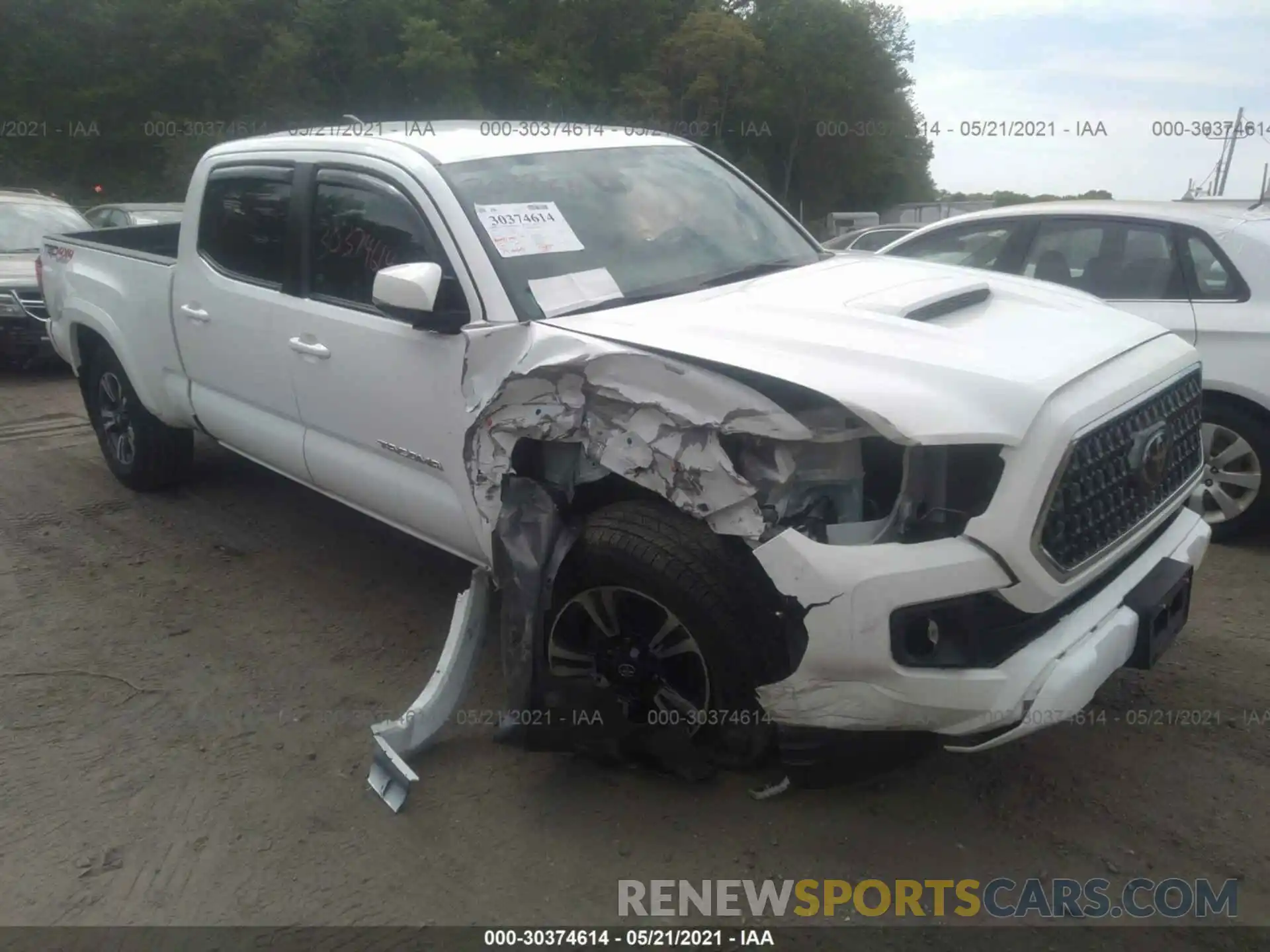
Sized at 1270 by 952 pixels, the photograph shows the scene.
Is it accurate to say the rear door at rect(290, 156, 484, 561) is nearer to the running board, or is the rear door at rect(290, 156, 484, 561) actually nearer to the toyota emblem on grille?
the running board

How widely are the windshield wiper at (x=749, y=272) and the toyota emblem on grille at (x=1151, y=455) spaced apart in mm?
1389

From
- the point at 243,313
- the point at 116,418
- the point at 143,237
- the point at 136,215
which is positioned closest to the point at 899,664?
the point at 243,313

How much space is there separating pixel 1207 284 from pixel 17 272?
959cm

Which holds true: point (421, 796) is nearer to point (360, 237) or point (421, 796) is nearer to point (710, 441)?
point (710, 441)

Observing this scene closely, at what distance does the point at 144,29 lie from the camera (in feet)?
88.6

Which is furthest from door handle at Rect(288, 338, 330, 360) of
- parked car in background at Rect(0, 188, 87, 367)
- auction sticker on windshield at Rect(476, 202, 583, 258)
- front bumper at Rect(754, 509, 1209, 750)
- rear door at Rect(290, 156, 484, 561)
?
parked car in background at Rect(0, 188, 87, 367)

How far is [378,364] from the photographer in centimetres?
374

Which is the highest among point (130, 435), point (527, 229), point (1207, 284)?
point (527, 229)

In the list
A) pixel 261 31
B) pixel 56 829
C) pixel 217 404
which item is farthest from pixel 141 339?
pixel 261 31

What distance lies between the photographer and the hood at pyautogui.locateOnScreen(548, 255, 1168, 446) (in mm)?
2533

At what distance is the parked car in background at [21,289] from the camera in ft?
30.7

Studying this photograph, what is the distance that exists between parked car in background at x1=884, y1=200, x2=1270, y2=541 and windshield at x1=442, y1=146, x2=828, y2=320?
1.98 meters

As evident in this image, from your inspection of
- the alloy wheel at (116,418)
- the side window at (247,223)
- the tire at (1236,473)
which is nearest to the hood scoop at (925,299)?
the tire at (1236,473)

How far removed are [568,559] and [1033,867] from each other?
5.00 ft
